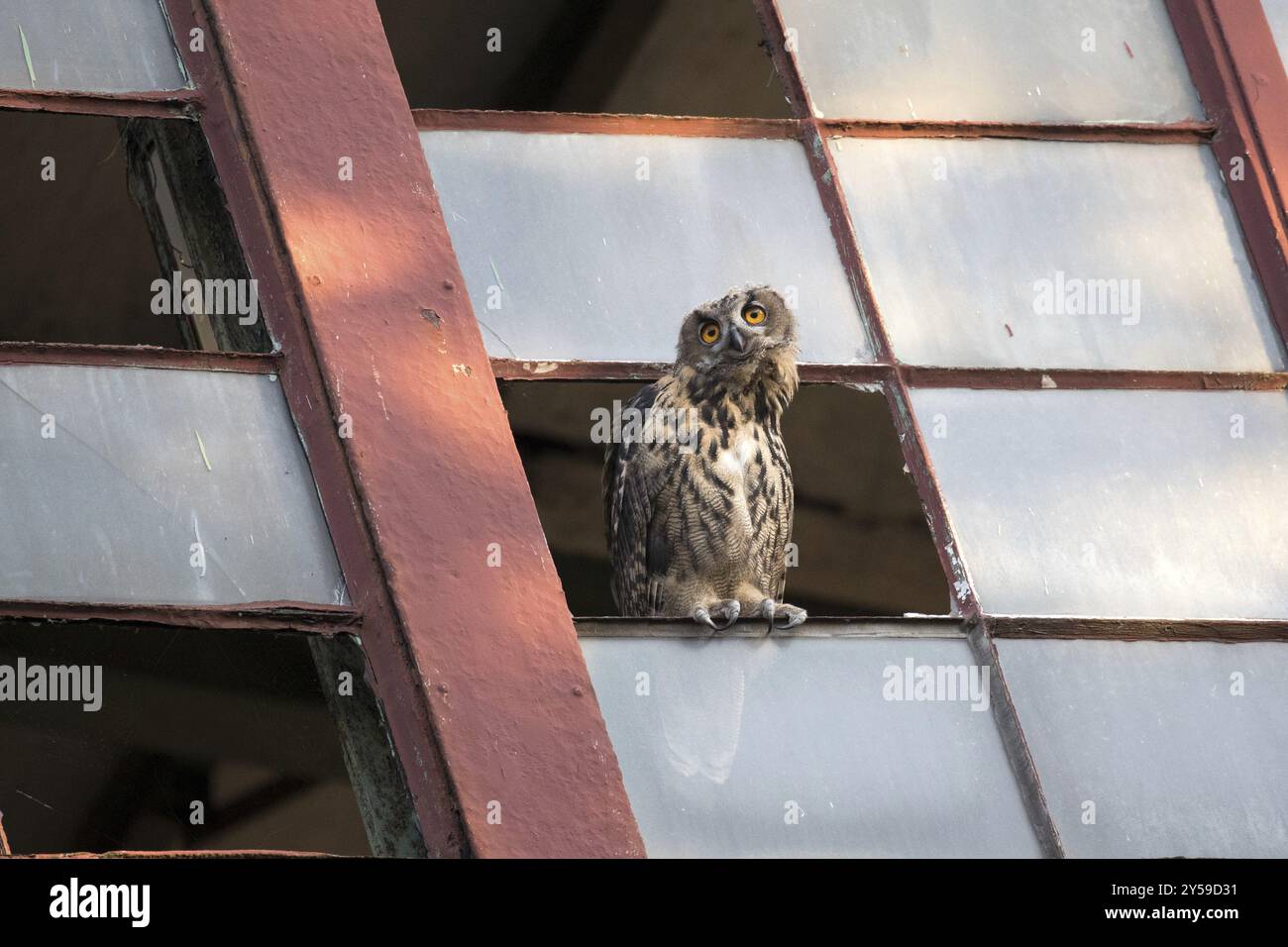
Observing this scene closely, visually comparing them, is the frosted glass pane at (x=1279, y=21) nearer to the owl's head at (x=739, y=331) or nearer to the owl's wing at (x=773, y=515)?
the owl's head at (x=739, y=331)

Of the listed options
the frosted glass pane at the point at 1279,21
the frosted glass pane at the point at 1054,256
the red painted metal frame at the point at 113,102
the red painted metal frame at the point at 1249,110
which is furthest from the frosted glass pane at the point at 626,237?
the frosted glass pane at the point at 1279,21

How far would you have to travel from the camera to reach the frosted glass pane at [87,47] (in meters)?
5.08

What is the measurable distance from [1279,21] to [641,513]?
2.64 m

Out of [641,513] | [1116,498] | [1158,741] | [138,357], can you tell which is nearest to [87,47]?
[138,357]

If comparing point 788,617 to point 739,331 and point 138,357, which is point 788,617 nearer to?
point 739,331

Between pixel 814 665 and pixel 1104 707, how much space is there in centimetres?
76

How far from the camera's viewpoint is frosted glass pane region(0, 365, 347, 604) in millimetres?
4480

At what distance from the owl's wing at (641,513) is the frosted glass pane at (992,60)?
115cm

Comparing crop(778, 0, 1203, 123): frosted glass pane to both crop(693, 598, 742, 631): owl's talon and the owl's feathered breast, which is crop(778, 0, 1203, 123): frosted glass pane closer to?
the owl's feathered breast

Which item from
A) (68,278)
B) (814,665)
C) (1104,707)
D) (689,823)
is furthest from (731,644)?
(68,278)

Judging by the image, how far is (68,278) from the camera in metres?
7.80

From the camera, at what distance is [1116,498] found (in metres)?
5.40

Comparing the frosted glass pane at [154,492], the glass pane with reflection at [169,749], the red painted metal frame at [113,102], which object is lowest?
the frosted glass pane at [154,492]

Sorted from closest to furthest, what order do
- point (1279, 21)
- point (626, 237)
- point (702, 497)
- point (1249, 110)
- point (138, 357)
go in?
point (138, 357) < point (626, 237) < point (702, 497) < point (1249, 110) < point (1279, 21)
